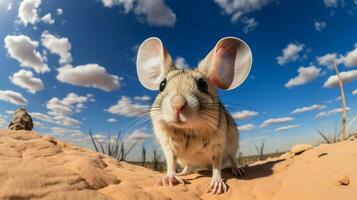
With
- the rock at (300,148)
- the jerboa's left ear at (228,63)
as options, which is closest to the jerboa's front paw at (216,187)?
the jerboa's left ear at (228,63)

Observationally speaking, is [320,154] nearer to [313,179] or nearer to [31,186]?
[313,179]

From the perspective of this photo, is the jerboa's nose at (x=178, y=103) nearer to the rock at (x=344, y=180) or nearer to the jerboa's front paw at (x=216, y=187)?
the jerboa's front paw at (x=216, y=187)

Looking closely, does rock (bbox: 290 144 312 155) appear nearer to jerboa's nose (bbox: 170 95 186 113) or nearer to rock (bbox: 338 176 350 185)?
rock (bbox: 338 176 350 185)

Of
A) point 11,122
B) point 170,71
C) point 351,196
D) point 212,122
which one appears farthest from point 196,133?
point 11,122

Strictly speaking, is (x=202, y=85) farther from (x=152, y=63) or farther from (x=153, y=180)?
(x=153, y=180)

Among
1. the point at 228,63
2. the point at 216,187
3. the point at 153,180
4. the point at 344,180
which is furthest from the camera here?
the point at 228,63

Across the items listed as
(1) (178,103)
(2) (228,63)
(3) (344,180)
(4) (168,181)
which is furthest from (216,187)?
A: (2) (228,63)

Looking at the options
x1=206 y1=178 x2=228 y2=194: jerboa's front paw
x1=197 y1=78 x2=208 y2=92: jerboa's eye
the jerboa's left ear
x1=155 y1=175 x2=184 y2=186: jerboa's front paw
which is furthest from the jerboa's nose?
the jerboa's left ear
